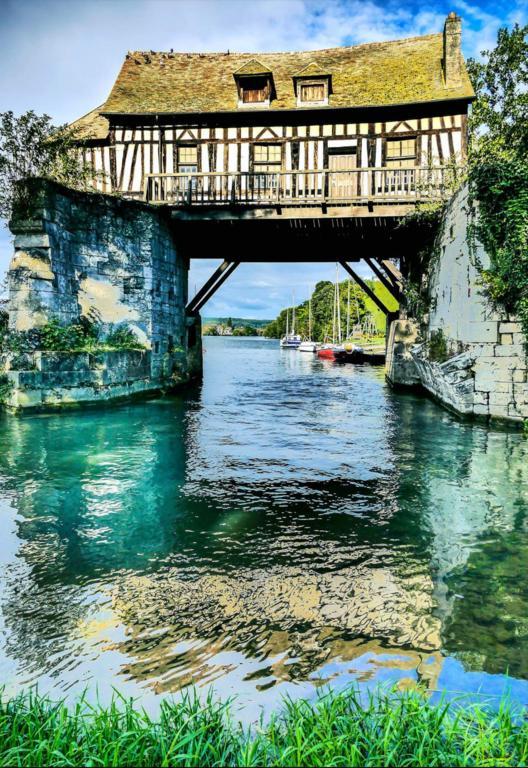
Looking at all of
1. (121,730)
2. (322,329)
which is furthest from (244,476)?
(322,329)

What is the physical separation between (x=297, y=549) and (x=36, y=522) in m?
2.55

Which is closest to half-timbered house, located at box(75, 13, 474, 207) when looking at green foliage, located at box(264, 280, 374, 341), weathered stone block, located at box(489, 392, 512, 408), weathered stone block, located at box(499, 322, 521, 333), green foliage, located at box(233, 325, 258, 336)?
weathered stone block, located at box(499, 322, 521, 333)

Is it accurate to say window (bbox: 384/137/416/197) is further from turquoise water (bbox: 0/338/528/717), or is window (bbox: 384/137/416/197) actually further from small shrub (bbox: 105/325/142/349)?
turquoise water (bbox: 0/338/528/717)

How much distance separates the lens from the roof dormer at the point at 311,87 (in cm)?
1527

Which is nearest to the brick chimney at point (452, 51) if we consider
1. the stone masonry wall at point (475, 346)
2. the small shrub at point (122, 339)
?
the stone masonry wall at point (475, 346)

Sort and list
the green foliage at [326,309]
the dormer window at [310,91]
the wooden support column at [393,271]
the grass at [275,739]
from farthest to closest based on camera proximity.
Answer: the green foliage at [326,309] → the wooden support column at [393,271] → the dormer window at [310,91] → the grass at [275,739]

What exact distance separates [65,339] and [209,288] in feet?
22.1

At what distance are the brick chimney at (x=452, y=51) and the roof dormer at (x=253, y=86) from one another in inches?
205

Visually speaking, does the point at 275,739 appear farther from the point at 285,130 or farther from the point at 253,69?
the point at 253,69

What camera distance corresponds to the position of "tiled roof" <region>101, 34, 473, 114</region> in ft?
49.8

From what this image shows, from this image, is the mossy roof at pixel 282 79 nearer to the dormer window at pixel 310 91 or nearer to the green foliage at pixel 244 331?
the dormer window at pixel 310 91

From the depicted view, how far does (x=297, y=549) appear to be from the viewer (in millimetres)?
4328

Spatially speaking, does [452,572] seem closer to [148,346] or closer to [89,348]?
[89,348]

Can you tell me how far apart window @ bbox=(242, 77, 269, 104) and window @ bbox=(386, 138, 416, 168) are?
13.4 ft
